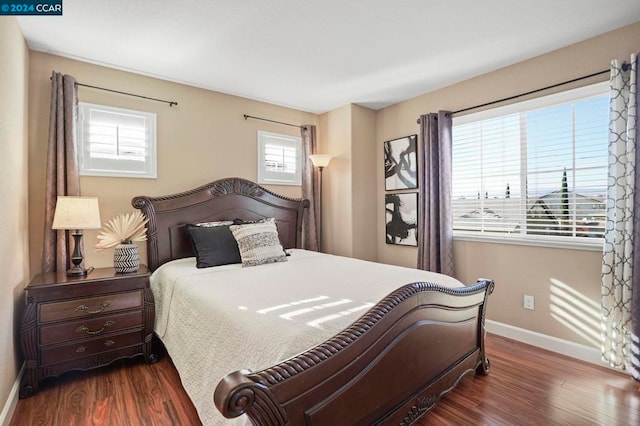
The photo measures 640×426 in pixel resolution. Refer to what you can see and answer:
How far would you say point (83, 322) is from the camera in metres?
2.31

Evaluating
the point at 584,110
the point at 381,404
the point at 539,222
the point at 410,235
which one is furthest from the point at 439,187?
the point at 381,404

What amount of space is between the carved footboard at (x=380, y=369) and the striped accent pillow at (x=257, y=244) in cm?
161

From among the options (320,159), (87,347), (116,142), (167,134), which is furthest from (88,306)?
(320,159)

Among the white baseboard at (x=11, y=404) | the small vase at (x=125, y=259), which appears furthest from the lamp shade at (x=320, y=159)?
the white baseboard at (x=11, y=404)

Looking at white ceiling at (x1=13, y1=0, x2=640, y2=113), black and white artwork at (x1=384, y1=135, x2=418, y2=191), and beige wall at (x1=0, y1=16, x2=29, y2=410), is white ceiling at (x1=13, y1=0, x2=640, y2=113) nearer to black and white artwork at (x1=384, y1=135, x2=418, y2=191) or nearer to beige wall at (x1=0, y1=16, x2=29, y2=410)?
beige wall at (x1=0, y1=16, x2=29, y2=410)

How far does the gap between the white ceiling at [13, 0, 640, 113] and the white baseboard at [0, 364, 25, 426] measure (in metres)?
2.44

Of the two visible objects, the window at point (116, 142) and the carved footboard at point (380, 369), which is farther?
the window at point (116, 142)

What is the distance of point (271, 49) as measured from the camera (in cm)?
266

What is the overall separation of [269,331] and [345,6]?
6.67 ft

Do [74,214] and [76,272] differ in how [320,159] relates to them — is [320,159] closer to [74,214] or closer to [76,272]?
[74,214]

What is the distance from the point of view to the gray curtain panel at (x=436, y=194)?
3.33 m

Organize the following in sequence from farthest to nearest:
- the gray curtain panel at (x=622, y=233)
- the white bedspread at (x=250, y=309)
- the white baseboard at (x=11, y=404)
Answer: the gray curtain panel at (x=622, y=233)
the white baseboard at (x=11, y=404)
the white bedspread at (x=250, y=309)

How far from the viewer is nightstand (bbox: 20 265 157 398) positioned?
2133 millimetres

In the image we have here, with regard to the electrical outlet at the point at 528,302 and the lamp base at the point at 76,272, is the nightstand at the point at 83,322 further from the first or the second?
the electrical outlet at the point at 528,302
